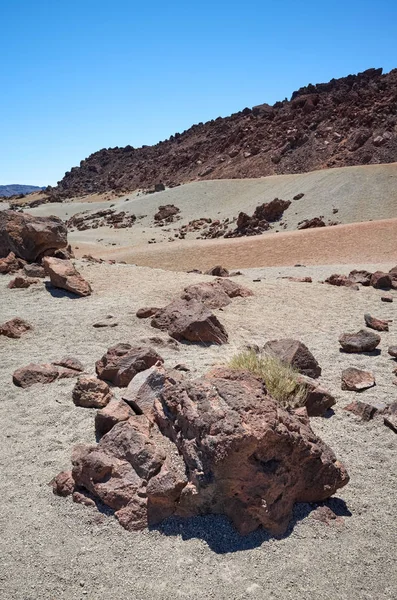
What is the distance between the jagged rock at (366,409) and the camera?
217 inches

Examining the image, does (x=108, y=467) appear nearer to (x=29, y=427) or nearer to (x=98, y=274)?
(x=29, y=427)

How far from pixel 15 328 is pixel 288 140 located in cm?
4421

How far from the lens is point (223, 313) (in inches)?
389

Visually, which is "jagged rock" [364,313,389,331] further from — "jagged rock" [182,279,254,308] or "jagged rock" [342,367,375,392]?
"jagged rock" [182,279,254,308]

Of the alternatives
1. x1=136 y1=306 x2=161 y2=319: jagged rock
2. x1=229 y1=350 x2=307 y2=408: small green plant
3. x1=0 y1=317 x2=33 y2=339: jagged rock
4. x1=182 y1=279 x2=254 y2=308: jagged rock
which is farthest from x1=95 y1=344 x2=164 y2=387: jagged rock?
x1=182 y1=279 x2=254 y2=308: jagged rock

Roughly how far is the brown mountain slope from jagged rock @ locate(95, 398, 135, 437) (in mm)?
37486

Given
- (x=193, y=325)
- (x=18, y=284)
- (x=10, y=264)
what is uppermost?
(x=10, y=264)

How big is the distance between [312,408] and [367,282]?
8.38 meters

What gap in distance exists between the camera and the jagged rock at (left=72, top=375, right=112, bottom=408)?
572 centimetres

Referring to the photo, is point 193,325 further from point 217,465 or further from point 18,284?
point 18,284

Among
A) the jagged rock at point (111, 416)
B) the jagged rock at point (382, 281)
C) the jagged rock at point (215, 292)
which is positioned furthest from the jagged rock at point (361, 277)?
the jagged rock at point (111, 416)

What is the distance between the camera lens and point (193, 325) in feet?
26.6

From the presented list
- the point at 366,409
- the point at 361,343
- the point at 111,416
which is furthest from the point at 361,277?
the point at 111,416

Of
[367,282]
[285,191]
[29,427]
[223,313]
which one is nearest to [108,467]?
[29,427]
